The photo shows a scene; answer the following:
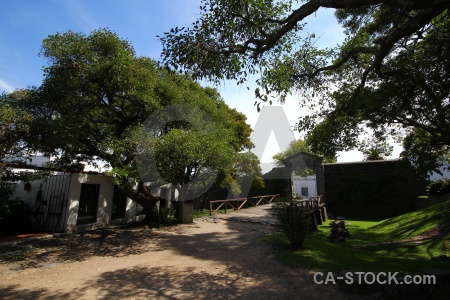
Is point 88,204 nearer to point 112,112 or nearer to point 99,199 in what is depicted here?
point 99,199

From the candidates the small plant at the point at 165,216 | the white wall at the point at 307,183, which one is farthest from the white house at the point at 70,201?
the white wall at the point at 307,183

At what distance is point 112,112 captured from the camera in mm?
10414

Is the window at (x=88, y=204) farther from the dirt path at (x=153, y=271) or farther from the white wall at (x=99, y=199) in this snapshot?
the dirt path at (x=153, y=271)

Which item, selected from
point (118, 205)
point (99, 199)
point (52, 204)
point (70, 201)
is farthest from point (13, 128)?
point (118, 205)

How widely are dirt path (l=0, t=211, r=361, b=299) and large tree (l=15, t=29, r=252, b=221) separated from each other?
8.55ft

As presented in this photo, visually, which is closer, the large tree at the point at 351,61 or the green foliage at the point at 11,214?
the large tree at the point at 351,61

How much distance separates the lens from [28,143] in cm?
855

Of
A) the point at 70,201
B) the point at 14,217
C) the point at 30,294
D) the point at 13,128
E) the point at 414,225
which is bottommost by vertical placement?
the point at 30,294

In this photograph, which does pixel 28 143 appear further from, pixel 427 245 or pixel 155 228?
pixel 427 245

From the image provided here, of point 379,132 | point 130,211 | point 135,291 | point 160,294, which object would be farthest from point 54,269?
point 379,132

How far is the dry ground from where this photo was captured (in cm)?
495

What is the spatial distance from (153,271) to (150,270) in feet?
0.39

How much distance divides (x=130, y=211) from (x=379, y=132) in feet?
42.5

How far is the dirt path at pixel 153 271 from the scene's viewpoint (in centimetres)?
494
